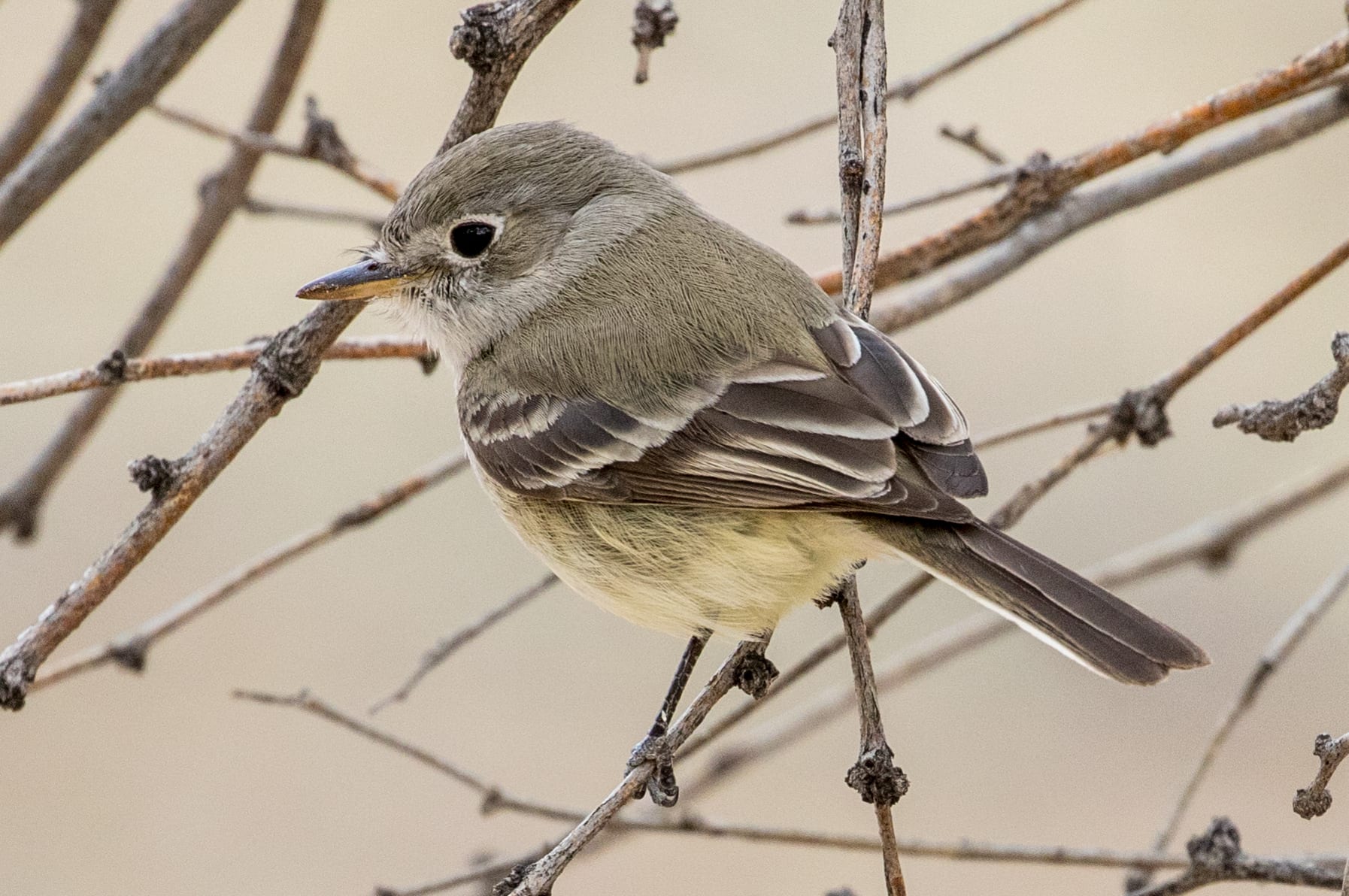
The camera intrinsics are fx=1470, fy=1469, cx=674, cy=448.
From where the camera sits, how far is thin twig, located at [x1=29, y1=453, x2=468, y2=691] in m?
2.65

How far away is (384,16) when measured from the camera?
5.82 meters

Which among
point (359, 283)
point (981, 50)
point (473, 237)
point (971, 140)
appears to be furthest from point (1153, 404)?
point (359, 283)

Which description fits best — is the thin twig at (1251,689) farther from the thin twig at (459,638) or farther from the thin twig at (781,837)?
the thin twig at (459,638)

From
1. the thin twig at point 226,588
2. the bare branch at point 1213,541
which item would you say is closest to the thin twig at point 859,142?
the thin twig at point 226,588

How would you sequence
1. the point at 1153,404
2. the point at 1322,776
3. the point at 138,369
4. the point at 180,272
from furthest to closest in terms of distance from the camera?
the point at 180,272 → the point at 1153,404 → the point at 138,369 → the point at 1322,776

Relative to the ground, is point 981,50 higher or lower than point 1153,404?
higher

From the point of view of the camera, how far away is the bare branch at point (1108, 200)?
288cm

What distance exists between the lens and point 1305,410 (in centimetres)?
207

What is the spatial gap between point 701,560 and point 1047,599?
578 millimetres

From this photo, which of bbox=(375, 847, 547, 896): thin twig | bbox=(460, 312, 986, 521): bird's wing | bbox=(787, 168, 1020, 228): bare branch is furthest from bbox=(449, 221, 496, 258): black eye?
bbox=(375, 847, 547, 896): thin twig

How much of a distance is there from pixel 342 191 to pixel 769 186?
1619mm

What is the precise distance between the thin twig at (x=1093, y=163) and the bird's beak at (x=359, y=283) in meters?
0.87

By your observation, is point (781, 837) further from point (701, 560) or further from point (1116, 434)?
point (1116, 434)

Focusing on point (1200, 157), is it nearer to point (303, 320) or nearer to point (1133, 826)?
point (303, 320)
